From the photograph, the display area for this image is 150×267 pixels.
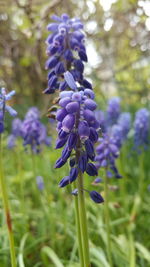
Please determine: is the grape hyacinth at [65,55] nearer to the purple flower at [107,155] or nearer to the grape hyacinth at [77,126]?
the grape hyacinth at [77,126]

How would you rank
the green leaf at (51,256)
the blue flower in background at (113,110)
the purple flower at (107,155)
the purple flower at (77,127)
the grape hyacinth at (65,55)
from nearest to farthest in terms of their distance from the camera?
the purple flower at (77,127), the grape hyacinth at (65,55), the green leaf at (51,256), the purple flower at (107,155), the blue flower in background at (113,110)

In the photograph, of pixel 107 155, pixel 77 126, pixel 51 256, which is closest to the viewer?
pixel 77 126

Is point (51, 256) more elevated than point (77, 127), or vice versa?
point (77, 127)

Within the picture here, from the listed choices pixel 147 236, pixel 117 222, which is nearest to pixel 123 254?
pixel 117 222

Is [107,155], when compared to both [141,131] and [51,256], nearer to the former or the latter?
[51,256]

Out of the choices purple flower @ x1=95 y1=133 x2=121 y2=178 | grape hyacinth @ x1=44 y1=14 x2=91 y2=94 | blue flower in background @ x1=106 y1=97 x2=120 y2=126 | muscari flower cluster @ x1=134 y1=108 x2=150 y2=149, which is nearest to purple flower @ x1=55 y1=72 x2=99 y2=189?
grape hyacinth @ x1=44 y1=14 x2=91 y2=94

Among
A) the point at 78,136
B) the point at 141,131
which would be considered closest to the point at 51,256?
the point at 78,136

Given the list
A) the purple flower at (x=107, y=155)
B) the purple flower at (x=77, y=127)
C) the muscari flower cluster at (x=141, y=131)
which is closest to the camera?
the purple flower at (x=77, y=127)

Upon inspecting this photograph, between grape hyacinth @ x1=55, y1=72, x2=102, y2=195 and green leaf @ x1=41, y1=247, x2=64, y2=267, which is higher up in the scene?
grape hyacinth @ x1=55, y1=72, x2=102, y2=195

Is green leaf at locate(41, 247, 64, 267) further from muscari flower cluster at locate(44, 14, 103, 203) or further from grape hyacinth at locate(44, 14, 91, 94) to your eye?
grape hyacinth at locate(44, 14, 91, 94)

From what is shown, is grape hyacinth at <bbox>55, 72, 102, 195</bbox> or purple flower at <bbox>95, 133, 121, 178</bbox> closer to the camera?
grape hyacinth at <bbox>55, 72, 102, 195</bbox>

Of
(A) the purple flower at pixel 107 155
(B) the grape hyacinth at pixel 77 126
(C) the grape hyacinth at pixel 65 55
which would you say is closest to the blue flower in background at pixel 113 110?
(A) the purple flower at pixel 107 155

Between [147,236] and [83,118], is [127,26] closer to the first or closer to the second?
[147,236]
